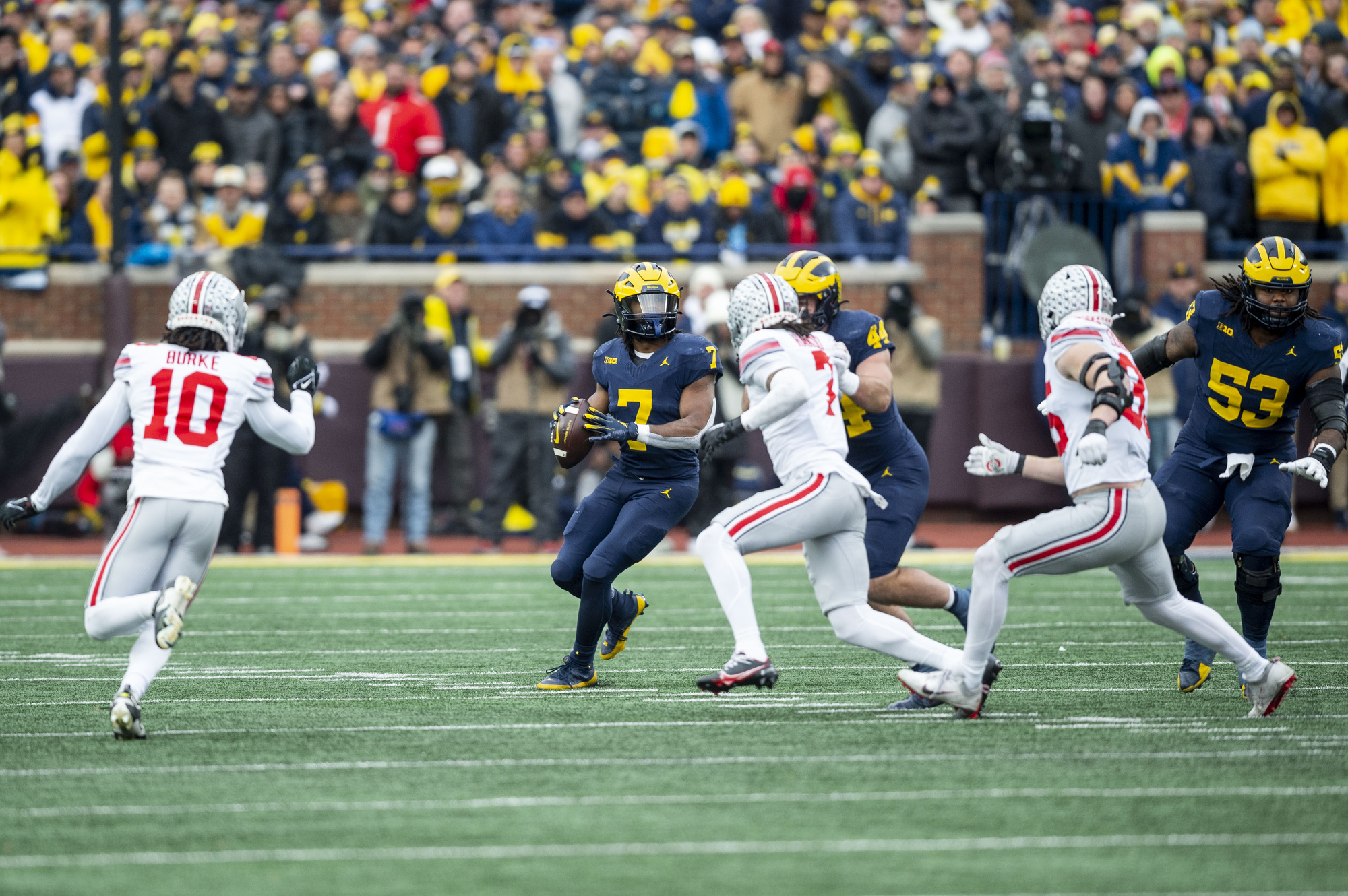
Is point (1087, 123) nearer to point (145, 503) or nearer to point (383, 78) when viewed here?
point (383, 78)

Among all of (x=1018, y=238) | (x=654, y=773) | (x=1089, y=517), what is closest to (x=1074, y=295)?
(x=1089, y=517)

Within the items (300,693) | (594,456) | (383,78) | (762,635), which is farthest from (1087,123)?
(300,693)

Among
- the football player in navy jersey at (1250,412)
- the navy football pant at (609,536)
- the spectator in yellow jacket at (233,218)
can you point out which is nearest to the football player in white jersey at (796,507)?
the navy football pant at (609,536)

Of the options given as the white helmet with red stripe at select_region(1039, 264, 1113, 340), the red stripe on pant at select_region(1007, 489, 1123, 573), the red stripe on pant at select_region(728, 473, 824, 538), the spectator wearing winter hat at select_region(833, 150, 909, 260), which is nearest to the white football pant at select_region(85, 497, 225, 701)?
the red stripe on pant at select_region(728, 473, 824, 538)

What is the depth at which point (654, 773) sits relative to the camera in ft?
17.9

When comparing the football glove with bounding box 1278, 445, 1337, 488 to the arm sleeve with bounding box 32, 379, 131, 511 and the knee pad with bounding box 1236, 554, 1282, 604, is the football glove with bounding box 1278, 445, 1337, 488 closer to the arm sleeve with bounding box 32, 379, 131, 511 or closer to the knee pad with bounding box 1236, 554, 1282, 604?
the knee pad with bounding box 1236, 554, 1282, 604

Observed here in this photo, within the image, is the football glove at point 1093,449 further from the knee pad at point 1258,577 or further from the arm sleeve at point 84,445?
the arm sleeve at point 84,445

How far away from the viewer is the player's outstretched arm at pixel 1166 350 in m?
7.26

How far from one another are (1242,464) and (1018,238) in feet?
28.9

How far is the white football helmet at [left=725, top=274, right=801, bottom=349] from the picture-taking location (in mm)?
6781

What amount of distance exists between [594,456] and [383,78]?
4.44m

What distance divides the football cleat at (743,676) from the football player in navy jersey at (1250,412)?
197cm

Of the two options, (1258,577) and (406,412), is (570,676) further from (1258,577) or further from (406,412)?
(406,412)

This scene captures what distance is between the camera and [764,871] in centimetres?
429
